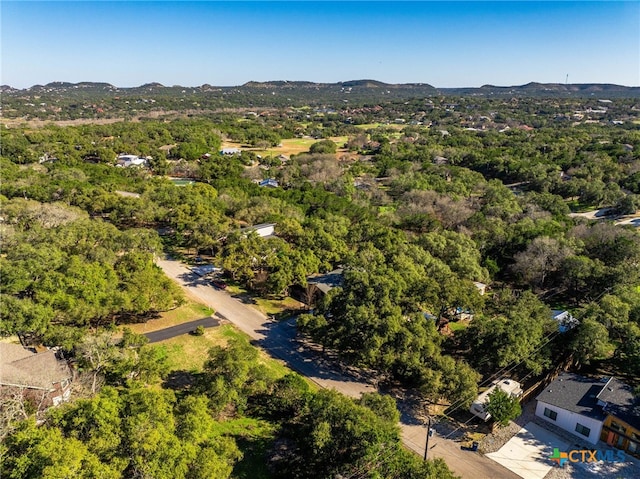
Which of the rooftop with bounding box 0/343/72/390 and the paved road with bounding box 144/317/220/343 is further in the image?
the paved road with bounding box 144/317/220/343

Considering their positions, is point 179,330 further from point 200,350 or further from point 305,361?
point 305,361

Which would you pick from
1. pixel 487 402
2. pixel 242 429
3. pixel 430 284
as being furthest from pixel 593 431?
pixel 242 429

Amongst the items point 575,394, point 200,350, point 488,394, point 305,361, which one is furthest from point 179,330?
point 575,394

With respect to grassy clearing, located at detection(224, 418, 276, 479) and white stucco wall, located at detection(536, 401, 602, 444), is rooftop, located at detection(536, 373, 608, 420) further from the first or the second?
grassy clearing, located at detection(224, 418, 276, 479)

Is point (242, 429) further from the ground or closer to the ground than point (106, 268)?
closer to the ground

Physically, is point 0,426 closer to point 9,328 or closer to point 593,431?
point 9,328

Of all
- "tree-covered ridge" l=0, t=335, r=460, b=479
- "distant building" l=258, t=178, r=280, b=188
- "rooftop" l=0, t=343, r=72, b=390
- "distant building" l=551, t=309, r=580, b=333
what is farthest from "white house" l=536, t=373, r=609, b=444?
"distant building" l=258, t=178, r=280, b=188
